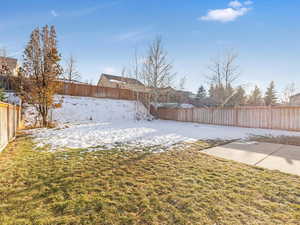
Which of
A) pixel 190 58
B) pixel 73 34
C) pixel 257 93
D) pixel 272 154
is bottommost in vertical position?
pixel 272 154

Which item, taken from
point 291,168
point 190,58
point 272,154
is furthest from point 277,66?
point 291,168

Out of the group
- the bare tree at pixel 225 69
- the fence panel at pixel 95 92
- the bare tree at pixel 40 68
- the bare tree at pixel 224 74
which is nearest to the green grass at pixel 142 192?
the bare tree at pixel 40 68

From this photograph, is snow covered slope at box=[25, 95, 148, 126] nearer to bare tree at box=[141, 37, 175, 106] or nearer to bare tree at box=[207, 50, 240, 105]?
bare tree at box=[141, 37, 175, 106]

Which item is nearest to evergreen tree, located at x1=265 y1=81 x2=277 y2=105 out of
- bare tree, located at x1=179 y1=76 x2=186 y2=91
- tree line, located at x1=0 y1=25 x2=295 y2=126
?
tree line, located at x1=0 y1=25 x2=295 y2=126

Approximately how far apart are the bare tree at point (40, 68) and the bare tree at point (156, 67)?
Answer: 9.17m

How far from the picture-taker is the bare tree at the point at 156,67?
15641mm

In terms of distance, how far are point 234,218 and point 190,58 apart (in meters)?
13.5

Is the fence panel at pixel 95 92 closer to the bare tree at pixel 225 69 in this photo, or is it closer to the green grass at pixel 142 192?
the bare tree at pixel 225 69

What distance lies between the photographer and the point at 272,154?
4113 mm

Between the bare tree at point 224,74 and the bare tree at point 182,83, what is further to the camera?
the bare tree at point 182,83

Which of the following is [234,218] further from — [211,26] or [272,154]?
[211,26]

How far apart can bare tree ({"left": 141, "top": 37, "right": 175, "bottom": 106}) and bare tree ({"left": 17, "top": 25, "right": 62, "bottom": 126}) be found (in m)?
9.17

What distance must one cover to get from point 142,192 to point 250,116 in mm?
10581

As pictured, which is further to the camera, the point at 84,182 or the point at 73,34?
the point at 73,34
